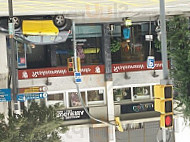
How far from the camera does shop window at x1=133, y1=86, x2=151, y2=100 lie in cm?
1777

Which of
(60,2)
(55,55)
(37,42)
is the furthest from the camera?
(55,55)

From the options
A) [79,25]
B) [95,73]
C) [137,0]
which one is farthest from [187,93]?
[79,25]

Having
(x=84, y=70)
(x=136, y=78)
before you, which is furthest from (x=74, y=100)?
(x=136, y=78)

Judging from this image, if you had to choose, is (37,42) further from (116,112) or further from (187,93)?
(187,93)

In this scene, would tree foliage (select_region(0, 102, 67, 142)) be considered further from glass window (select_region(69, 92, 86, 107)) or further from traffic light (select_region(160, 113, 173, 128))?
glass window (select_region(69, 92, 86, 107))

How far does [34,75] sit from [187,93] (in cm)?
740

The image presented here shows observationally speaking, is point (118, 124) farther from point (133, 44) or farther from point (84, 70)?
point (133, 44)

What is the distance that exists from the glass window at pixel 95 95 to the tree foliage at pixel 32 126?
5391mm

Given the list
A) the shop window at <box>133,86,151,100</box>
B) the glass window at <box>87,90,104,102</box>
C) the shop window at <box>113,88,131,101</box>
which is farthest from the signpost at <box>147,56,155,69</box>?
the glass window at <box>87,90,104,102</box>

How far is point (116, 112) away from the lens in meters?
17.5

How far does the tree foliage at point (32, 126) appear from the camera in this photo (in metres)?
10.5

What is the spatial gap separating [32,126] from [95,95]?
6.72m

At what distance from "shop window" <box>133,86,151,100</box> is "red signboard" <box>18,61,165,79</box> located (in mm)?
1087

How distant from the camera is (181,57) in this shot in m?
13.2
